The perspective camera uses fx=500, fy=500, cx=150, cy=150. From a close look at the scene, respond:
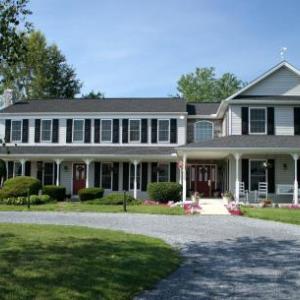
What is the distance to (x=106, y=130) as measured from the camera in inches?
1257

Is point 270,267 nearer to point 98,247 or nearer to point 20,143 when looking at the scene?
point 98,247

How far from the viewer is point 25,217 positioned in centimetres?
1838

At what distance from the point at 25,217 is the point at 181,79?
44.3m

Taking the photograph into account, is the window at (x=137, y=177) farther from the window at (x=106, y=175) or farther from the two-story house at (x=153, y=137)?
the window at (x=106, y=175)

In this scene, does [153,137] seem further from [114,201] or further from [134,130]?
[114,201]

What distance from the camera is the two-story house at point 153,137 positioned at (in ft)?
86.8

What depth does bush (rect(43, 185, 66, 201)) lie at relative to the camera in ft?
92.2

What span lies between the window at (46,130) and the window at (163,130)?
23.7 ft

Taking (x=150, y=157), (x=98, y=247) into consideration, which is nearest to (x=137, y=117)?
(x=150, y=157)

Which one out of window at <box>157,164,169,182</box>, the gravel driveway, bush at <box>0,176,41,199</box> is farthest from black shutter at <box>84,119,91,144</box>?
the gravel driveway

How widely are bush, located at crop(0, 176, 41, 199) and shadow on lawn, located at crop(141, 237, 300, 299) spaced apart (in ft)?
53.1

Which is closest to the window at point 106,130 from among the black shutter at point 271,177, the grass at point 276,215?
the black shutter at point 271,177

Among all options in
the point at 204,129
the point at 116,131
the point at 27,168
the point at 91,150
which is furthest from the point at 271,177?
the point at 27,168

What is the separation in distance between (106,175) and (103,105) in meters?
5.28
